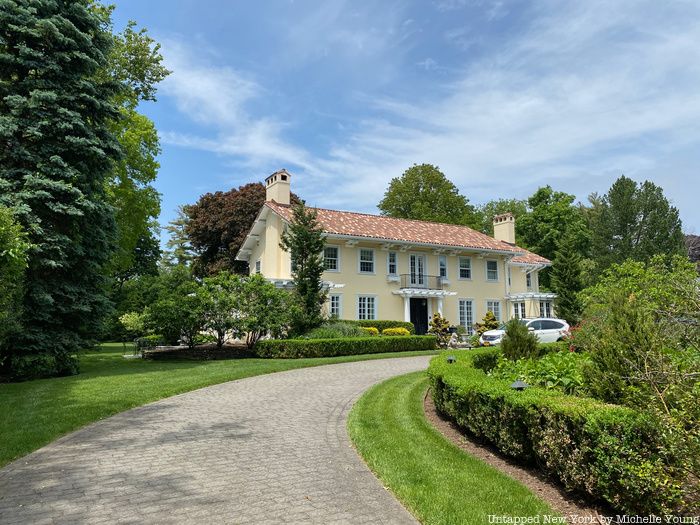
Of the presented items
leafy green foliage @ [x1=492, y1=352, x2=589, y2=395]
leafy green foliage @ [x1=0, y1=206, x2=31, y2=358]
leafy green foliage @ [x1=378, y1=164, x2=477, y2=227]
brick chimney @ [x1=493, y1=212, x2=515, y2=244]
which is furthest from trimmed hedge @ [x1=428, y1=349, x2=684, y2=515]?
leafy green foliage @ [x1=378, y1=164, x2=477, y2=227]

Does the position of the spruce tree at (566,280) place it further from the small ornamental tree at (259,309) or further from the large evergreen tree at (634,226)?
the small ornamental tree at (259,309)

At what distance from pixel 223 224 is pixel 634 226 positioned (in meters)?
33.6

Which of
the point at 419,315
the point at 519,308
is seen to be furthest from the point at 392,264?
the point at 519,308

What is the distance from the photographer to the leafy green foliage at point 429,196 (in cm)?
5109

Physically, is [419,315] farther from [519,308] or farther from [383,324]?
[519,308]

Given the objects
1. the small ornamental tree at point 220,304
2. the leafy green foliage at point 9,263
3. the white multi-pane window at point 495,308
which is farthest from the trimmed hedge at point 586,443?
the white multi-pane window at point 495,308

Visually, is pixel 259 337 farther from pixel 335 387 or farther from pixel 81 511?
pixel 81 511

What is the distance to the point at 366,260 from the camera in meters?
29.0

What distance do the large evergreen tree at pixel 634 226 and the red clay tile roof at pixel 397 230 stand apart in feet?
26.7

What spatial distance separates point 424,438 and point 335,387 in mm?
5040

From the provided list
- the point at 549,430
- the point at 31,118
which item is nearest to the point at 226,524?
the point at 549,430

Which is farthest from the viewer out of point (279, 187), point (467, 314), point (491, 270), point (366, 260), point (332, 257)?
point (491, 270)

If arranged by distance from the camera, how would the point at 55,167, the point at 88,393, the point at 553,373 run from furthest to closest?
1. the point at 55,167
2. the point at 88,393
3. the point at 553,373

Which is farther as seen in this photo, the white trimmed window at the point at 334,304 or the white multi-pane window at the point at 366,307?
the white multi-pane window at the point at 366,307
